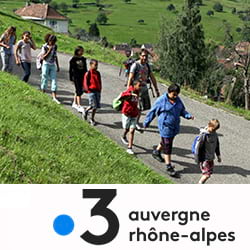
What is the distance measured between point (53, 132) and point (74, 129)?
3.30 feet

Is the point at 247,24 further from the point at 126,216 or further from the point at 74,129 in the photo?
the point at 126,216

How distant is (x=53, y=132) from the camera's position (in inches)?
303

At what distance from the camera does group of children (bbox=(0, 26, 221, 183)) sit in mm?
8141

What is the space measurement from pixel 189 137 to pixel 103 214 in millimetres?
7207

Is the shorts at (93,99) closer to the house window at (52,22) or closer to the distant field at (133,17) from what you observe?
the house window at (52,22)

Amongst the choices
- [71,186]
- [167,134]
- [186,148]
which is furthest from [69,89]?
[71,186]

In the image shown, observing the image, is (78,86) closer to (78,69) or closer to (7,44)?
(78,69)

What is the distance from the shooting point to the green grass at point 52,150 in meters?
5.48

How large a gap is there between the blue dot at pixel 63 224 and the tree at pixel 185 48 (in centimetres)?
4683

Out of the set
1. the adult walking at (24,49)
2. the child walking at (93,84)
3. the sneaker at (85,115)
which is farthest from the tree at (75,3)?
the child walking at (93,84)

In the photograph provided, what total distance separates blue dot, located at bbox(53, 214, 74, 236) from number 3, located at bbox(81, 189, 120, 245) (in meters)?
0.13

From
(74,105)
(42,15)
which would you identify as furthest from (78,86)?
(42,15)

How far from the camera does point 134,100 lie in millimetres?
9203

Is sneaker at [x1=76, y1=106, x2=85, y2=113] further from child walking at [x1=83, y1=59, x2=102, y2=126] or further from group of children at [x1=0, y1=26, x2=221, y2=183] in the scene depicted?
child walking at [x1=83, y1=59, x2=102, y2=126]
